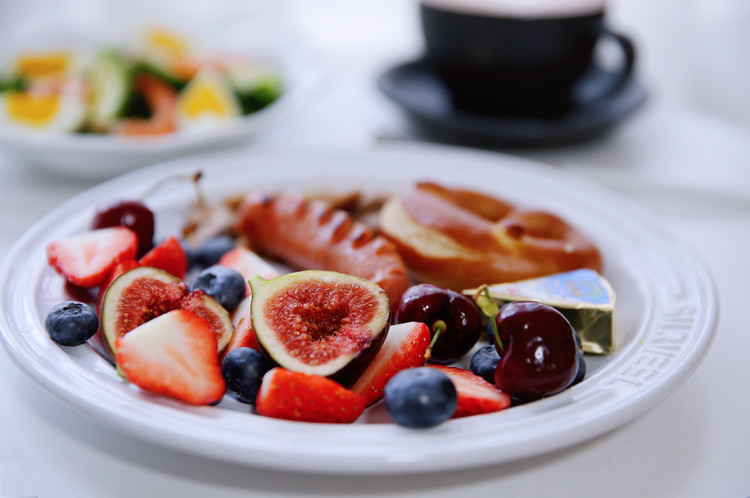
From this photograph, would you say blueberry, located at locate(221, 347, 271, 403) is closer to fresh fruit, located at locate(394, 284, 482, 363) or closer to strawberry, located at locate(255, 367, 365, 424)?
strawberry, located at locate(255, 367, 365, 424)

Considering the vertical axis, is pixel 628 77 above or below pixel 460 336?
above

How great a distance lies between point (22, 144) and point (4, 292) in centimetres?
85

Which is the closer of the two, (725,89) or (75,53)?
(75,53)

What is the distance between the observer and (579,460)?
3.37ft

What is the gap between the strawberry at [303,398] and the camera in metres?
0.97

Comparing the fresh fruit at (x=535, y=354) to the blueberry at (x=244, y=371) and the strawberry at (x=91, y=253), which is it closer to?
the blueberry at (x=244, y=371)

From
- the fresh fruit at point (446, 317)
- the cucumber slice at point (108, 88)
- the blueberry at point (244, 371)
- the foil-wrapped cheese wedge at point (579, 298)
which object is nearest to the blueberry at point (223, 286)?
the blueberry at point (244, 371)

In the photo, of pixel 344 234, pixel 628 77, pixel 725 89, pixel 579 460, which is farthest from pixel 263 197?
pixel 725 89

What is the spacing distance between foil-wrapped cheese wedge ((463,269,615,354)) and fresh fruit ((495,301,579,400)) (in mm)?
186

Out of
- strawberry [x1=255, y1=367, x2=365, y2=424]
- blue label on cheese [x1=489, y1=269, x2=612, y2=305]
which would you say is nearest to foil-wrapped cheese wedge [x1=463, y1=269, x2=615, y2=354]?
blue label on cheese [x1=489, y1=269, x2=612, y2=305]

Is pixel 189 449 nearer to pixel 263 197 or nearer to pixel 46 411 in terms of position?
pixel 46 411

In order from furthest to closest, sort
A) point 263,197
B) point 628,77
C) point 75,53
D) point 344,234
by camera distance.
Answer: point 75,53 < point 628,77 < point 263,197 < point 344,234

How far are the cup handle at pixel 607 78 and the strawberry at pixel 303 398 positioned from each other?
5.58 feet

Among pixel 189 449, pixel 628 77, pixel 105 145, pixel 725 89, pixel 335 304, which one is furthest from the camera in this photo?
pixel 725 89
